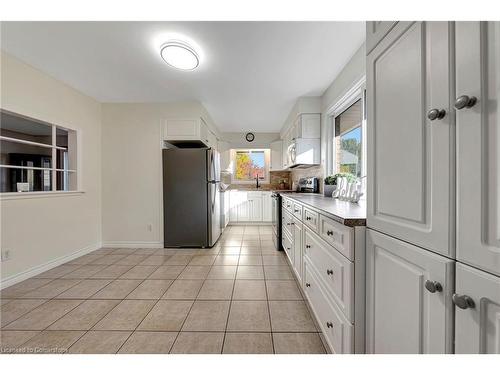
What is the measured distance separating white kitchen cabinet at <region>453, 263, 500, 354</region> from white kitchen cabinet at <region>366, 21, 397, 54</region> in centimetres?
92

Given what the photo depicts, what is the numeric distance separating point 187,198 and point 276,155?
9.78ft

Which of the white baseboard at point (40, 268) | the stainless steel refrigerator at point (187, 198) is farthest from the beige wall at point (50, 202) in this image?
the stainless steel refrigerator at point (187, 198)

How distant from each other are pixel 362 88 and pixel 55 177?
12.5 ft

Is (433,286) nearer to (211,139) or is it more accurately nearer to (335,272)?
(335,272)

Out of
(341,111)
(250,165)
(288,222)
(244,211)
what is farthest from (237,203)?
(341,111)

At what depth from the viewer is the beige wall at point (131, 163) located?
3543 millimetres

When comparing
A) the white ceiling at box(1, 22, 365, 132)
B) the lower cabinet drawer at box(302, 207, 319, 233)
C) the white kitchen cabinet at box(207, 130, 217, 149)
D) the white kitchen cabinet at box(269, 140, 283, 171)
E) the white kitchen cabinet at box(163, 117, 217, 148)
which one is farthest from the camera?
the white kitchen cabinet at box(269, 140, 283, 171)

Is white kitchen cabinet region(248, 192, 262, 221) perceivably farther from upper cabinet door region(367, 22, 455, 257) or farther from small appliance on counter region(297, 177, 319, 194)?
upper cabinet door region(367, 22, 455, 257)

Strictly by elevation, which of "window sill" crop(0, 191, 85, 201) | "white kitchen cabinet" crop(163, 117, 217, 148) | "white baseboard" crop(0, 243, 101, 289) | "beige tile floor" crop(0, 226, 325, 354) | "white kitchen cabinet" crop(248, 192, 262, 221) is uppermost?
"white kitchen cabinet" crop(163, 117, 217, 148)

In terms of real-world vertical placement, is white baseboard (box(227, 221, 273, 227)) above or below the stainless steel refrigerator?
below

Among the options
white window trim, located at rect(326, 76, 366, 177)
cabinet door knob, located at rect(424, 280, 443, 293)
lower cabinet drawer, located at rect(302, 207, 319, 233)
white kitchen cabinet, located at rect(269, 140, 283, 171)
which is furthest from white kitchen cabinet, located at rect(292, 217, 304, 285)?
white kitchen cabinet, located at rect(269, 140, 283, 171)

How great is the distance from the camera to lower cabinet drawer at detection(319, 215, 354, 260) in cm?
103

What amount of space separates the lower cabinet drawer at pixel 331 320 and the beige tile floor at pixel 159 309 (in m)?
0.18

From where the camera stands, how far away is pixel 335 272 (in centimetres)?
119
